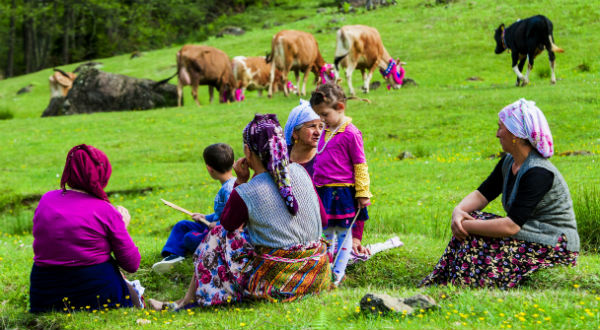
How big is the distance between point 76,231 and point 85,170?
51 centimetres

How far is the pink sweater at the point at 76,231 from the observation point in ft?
16.3

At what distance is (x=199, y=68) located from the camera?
25.2 m

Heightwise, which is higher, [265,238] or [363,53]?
[363,53]

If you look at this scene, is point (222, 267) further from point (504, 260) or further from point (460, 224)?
point (504, 260)

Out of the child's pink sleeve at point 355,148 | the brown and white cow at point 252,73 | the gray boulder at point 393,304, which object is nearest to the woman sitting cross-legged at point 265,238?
the child's pink sleeve at point 355,148

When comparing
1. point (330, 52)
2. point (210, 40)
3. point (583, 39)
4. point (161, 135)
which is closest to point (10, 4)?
point (210, 40)

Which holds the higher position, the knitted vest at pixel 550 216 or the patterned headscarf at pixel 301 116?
the patterned headscarf at pixel 301 116

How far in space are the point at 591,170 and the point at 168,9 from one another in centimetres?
5093

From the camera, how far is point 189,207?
11.1m

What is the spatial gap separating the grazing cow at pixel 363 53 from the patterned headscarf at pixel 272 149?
54.3 ft

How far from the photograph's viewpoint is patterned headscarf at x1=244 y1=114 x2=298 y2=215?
476 centimetres

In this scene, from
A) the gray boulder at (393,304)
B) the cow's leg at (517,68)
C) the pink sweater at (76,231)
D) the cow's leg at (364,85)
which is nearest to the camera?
the gray boulder at (393,304)

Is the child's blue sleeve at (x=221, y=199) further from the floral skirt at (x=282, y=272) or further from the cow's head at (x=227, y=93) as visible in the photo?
the cow's head at (x=227, y=93)

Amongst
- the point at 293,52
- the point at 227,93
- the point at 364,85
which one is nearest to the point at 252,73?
the point at 227,93
